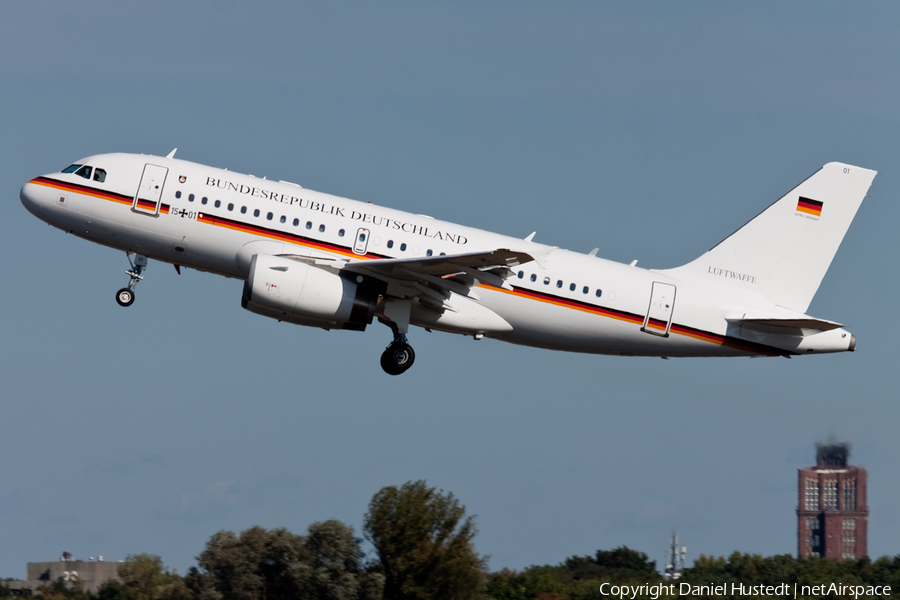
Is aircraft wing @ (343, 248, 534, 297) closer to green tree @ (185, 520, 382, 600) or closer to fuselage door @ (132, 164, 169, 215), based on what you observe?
fuselage door @ (132, 164, 169, 215)

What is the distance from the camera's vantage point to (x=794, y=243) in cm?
3716

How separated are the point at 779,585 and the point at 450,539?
29700 millimetres

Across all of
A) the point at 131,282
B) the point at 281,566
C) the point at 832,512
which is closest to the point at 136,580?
the point at 281,566

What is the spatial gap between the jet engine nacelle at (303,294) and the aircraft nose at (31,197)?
24.1 ft

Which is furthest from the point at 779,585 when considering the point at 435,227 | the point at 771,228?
the point at 435,227

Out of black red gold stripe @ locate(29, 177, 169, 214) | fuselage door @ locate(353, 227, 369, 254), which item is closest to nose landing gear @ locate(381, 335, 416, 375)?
fuselage door @ locate(353, 227, 369, 254)

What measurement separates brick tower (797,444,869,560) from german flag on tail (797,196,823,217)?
133810 millimetres

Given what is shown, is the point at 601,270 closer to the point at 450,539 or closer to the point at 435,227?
the point at 435,227

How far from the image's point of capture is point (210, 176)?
110 ft

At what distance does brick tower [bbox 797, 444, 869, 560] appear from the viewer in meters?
174

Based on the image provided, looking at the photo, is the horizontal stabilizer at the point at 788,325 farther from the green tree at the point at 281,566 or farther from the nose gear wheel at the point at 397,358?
the green tree at the point at 281,566

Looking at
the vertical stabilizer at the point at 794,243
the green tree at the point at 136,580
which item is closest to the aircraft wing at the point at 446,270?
the vertical stabilizer at the point at 794,243

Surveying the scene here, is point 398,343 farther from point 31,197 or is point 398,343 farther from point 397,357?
point 31,197

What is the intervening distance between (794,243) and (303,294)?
54.4ft
